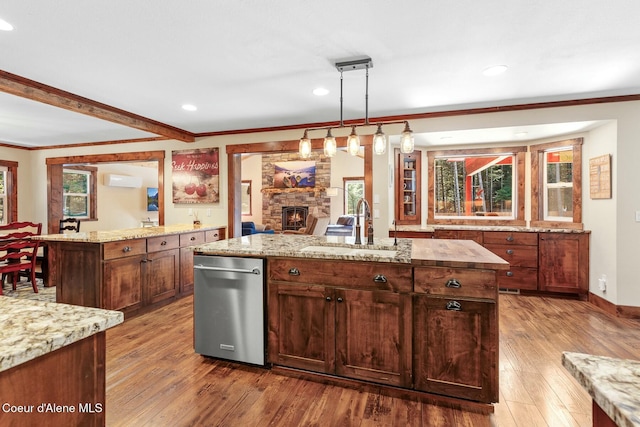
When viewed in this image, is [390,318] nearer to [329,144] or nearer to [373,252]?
[373,252]

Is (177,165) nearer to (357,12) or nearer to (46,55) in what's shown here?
(46,55)

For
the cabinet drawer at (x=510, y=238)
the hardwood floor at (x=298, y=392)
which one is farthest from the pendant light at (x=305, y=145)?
the cabinet drawer at (x=510, y=238)

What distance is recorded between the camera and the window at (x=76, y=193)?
23.3ft

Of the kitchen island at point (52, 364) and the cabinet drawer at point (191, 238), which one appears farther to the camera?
the cabinet drawer at point (191, 238)

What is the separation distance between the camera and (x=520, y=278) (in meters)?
4.27

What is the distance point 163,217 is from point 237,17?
409cm

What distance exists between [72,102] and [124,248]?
155cm

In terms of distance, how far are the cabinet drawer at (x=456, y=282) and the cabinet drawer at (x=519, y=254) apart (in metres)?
2.79

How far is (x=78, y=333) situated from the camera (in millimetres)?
875

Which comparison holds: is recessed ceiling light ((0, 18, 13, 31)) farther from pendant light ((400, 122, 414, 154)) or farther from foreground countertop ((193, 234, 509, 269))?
pendant light ((400, 122, 414, 154))

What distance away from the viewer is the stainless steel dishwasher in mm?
2340

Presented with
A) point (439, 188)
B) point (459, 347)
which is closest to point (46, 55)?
point (459, 347)

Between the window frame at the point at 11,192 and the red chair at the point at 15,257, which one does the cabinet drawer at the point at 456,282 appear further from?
the window frame at the point at 11,192

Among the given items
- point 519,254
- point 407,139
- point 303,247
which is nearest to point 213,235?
point 303,247
